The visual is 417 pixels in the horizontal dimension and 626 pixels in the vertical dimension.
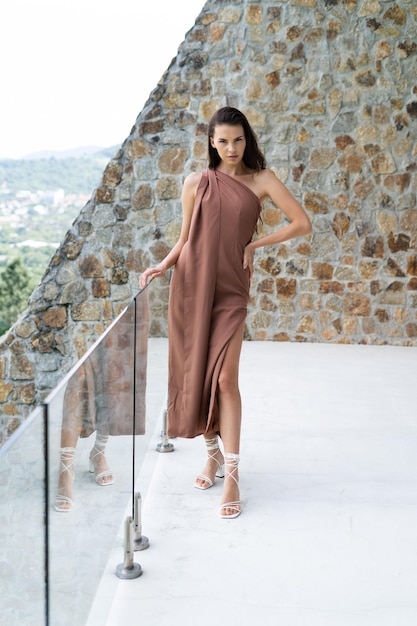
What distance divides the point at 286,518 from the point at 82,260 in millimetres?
3491

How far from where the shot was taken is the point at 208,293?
257 centimetres

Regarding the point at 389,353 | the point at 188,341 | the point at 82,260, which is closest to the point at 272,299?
the point at 389,353

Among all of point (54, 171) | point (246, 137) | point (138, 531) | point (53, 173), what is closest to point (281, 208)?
point (246, 137)

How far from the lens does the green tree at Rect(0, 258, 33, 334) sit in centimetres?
2680

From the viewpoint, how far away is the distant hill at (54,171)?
25.9 meters

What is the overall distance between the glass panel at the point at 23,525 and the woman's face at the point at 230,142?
5.20 feet

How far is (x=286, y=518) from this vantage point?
2.45 m

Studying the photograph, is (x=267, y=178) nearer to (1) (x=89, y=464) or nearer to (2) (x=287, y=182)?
(1) (x=89, y=464)

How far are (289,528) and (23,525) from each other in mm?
1410

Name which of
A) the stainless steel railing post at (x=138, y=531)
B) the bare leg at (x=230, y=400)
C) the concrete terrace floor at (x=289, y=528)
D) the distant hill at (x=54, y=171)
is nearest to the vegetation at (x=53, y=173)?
the distant hill at (x=54, y=171)

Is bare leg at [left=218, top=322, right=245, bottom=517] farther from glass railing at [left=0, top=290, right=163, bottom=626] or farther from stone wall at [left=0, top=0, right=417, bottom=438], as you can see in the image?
stone wall at [left=0, top=0, right=417, bottom=438]

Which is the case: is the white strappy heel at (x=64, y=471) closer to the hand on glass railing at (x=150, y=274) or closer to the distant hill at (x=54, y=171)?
the hand on glass railing at (x=150, y=274)

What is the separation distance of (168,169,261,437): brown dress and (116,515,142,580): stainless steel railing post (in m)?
0.64

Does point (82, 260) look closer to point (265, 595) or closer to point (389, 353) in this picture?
point (389, 353)
